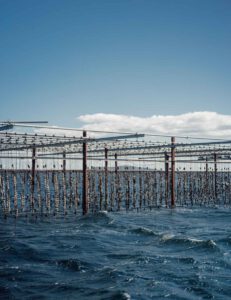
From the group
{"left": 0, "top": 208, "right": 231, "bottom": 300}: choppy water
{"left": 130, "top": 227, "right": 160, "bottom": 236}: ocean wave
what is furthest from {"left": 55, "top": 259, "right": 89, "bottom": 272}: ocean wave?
{"left": 130, "top": 227, "right": 160, "bottom": 236}: ocean wave

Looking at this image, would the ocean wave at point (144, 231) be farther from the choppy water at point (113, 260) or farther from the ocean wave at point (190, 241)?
the ocean wave at point (190, 241)

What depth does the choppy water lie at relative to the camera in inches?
529

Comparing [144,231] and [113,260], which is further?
[144,231]

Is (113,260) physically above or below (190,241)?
below

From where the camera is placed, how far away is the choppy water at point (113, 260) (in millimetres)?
13430

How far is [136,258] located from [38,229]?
10.4 meters

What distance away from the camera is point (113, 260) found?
17672 millimetres

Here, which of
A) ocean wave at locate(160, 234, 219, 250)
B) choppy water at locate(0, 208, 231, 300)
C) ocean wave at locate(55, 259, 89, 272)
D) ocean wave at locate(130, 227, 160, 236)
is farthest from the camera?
ocean wave at locate(130, 227, 160, 236)

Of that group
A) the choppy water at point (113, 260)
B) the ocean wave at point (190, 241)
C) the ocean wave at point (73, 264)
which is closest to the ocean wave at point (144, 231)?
the choppy water at point (113, 260)

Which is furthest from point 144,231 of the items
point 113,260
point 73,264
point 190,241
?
point 73,264

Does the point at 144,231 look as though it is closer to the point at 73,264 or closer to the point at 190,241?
the point at 190,241

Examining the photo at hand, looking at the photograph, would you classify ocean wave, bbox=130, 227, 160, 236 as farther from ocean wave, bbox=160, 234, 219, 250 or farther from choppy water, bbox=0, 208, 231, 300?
ocean wave, bbox=160, 234, 219, 250

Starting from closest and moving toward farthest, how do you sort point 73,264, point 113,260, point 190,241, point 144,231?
1. point 73,264
2. point 113,260
3. point 190,241
4. point 144,231

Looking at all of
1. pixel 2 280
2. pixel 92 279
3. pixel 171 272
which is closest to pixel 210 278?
pixel 171 272
